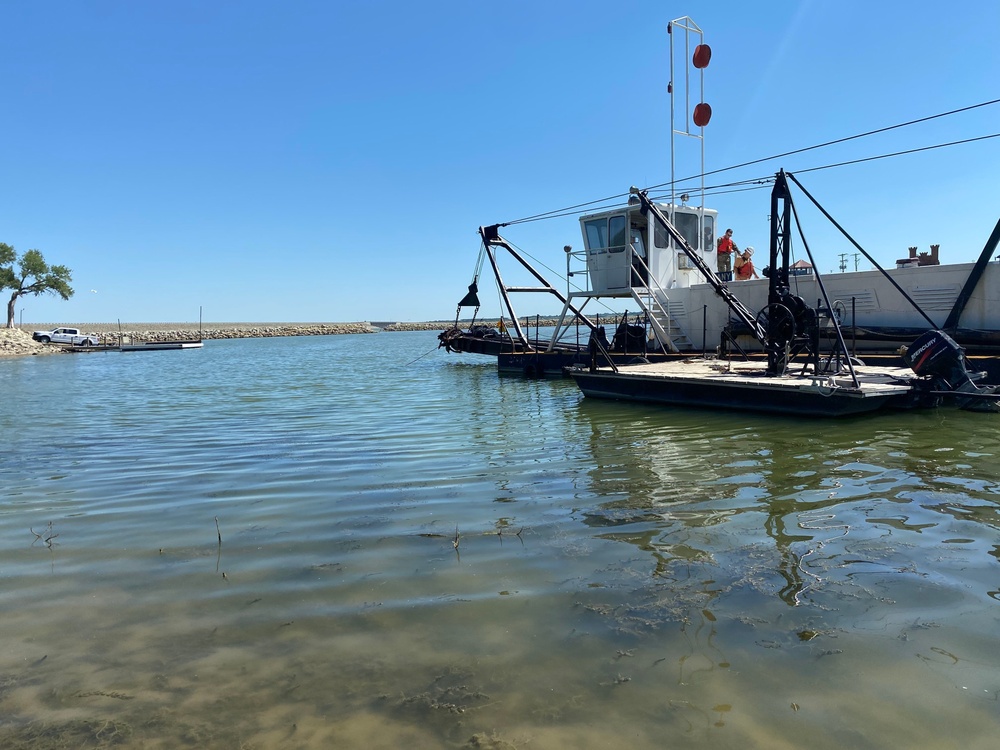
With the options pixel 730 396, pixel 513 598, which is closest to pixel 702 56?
pixel 730 396

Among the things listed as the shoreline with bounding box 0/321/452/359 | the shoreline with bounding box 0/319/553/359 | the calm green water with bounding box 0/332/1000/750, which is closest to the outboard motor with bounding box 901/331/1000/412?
A: the calm green water with bounding box 0/332/1000/750

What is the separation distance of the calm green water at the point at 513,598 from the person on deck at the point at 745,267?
42.7ft

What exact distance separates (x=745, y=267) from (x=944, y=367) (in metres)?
11.4

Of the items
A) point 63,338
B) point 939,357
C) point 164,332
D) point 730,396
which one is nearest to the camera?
point 939,357

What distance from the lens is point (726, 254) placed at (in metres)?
22.6

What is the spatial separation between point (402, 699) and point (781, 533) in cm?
354

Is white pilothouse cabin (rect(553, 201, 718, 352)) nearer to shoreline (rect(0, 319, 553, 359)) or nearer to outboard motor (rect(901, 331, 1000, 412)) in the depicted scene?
outboard motor (rect(901, 331, 1000, 412))

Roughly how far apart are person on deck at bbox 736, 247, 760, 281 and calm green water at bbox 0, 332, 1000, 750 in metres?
13.0

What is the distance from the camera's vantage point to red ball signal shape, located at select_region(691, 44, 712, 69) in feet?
70.2

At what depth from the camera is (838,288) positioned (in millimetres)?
17406

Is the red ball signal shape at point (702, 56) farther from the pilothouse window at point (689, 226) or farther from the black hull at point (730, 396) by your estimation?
the black hull at point (730, 396)

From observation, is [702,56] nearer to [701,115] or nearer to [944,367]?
[701,115]

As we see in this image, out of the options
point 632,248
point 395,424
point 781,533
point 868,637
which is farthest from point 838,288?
point 868,637

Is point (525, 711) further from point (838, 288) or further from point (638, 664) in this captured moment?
point (838, 288)
